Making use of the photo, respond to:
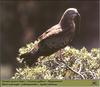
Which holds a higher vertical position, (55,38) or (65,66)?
(55,38)

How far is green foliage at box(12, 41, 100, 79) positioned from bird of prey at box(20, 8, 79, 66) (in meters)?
0.02

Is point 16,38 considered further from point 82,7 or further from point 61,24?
point 82,7

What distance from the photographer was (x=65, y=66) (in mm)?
1460

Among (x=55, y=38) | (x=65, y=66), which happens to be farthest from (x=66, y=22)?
(x=65, y=66)

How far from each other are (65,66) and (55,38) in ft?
0.42

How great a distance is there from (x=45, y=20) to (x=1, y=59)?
0.25 metres

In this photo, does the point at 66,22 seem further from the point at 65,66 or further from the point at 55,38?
the point at 65,66


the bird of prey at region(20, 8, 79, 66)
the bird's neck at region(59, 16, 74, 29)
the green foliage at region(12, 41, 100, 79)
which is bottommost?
the green foliage at region(12, 41, 100, 79)

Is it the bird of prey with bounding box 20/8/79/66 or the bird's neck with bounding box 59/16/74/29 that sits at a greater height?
the bird's neck with bounding box 59/16/74/29

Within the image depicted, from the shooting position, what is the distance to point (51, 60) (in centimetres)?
147

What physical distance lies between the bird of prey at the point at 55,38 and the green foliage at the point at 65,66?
2 cm

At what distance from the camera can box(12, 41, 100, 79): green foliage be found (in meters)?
1.43

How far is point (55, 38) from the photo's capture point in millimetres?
1451

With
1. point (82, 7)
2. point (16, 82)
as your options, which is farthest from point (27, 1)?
point (16, 82)
